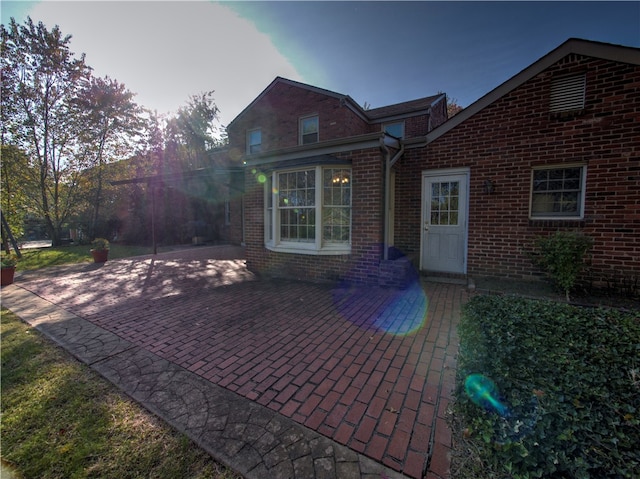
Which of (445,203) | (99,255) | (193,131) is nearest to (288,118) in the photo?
(445,203)

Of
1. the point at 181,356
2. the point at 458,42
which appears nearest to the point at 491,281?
the point at 181,356

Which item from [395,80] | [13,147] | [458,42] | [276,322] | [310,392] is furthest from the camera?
[13,147]

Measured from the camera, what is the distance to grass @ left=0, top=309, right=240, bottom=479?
1.77 metres

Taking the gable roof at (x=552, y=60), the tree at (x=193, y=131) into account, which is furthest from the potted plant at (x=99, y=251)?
the tree at (x=193, y=131)

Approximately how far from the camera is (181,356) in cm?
316

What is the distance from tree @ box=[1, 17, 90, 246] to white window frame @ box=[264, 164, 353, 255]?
15.1m

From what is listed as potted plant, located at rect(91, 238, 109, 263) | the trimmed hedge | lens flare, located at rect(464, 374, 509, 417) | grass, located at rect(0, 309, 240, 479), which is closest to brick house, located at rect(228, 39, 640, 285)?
the trimmed hedge

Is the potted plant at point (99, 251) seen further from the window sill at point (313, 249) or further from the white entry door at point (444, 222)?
the white entry door at point (444, 222)

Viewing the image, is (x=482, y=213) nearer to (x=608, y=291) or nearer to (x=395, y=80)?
(x=608, y=291)

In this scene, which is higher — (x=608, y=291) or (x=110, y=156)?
(x=110, y=156)

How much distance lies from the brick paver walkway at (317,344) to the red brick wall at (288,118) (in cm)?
722

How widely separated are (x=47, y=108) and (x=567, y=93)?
20.9m

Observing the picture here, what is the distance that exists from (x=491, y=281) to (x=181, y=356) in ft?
20.0

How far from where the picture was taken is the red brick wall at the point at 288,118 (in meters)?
10.7
